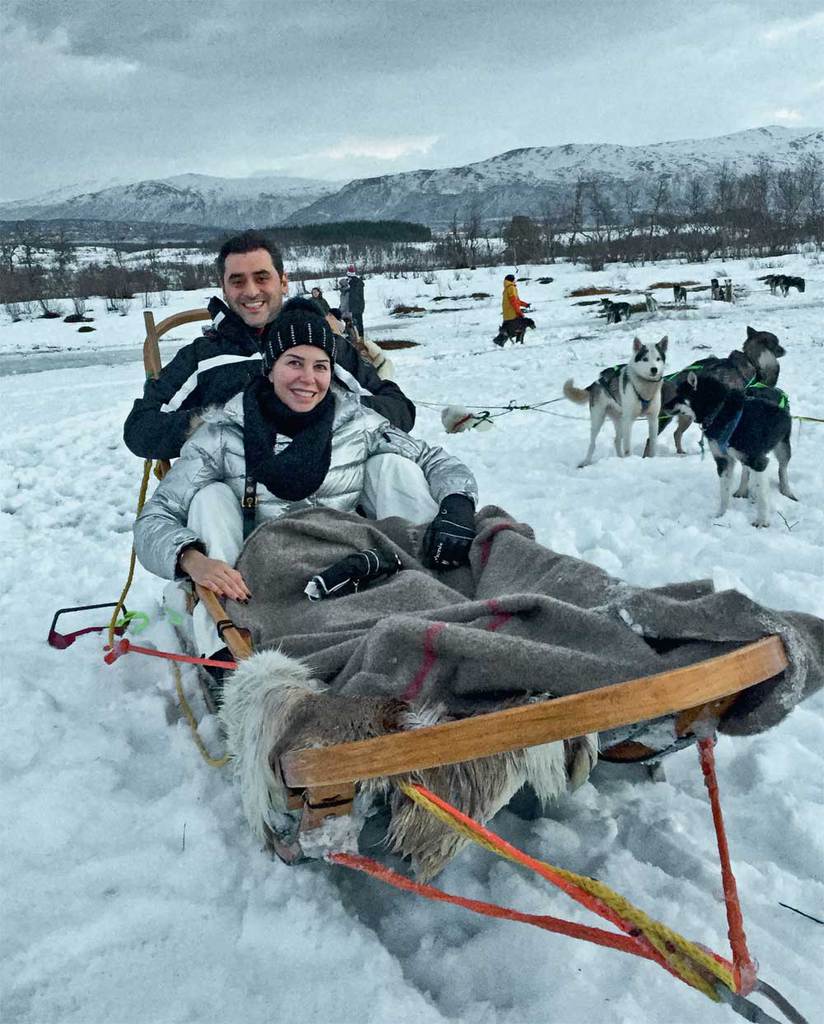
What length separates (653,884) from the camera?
153cm

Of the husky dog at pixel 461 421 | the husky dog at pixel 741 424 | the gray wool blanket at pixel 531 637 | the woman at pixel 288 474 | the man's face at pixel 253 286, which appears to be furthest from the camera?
the husky dog at pixel 461 421

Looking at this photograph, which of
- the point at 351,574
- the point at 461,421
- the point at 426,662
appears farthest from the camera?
the point at 461,421

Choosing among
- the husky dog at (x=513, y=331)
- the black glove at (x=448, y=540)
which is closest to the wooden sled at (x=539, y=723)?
the black glove at (x=448, y=540)

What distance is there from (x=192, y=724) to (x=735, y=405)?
2869 millimetres

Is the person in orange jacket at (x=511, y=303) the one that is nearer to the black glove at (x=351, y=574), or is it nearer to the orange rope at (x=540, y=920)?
the black glove at (x=351, y=574)

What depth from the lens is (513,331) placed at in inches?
464

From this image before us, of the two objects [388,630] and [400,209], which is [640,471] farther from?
[400,209]

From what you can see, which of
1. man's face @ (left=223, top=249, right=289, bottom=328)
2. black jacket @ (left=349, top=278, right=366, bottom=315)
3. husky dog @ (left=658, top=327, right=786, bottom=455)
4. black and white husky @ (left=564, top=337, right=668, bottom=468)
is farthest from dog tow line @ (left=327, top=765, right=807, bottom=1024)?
black jacket @ (left=349, top=278, right=366, bottom=315)

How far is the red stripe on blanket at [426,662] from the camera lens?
4.39 ft

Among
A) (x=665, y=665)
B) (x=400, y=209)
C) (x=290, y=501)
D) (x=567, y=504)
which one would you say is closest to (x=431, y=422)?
(x=567, y=504)

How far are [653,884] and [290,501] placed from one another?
1.39 metres

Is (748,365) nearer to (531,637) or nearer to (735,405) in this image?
(735,405)

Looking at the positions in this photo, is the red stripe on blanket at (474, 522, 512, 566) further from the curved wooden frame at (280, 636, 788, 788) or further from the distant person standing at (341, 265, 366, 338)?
the distant person standing at (341, 265, 366, 338)

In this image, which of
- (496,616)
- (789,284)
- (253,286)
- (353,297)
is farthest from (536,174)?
(496,616)
